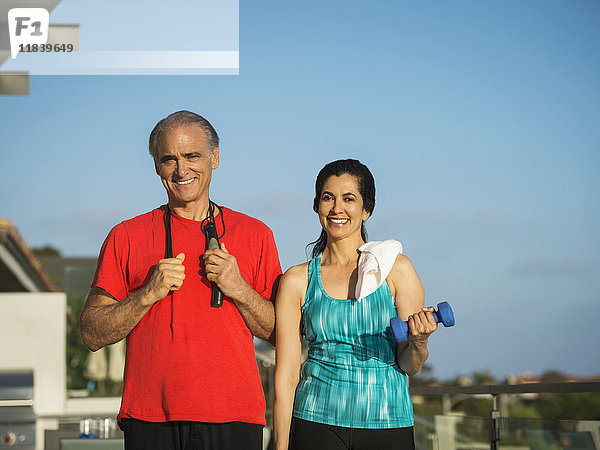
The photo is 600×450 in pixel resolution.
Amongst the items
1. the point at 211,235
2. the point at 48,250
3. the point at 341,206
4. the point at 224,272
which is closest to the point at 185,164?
the point at 211,235

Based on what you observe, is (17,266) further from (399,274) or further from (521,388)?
(399,274)

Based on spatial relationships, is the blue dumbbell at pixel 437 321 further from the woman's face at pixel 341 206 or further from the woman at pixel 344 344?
the woman's face at pixel 341 206

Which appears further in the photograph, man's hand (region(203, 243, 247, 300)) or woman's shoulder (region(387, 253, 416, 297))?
woman's shoulder (region(387, 253, 416, 297))

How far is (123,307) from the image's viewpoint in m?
2.46

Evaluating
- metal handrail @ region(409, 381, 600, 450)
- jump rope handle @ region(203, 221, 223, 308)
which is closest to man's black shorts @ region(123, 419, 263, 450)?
jump rope handle @ region(203, 221, 223, 308)

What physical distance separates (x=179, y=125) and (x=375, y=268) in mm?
715

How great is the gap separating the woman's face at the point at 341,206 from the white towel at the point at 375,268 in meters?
0.11

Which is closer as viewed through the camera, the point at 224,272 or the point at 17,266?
the point at 224,272

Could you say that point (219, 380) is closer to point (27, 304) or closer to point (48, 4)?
point (48, 4)

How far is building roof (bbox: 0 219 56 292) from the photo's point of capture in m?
12.2

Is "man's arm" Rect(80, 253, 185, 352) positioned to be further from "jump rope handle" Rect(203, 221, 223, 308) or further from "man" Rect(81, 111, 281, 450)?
"jump rope handle" Rect(203, 221, 223, 308)

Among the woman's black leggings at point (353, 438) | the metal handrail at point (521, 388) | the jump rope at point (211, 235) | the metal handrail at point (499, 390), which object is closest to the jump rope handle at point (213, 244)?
the jump rope at point (211, 235)

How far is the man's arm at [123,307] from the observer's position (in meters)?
2.39

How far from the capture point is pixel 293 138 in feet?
50.5
